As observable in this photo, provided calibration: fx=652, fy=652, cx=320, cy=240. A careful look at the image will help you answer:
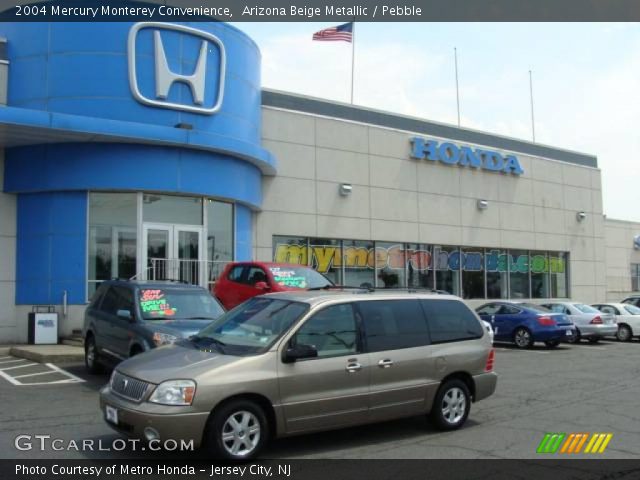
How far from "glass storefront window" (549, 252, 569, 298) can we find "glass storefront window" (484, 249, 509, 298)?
363cm

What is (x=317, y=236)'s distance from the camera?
22.9m

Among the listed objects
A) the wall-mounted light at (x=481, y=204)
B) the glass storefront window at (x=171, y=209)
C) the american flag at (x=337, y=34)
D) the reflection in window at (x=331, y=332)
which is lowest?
the reflection in window at (x=331, y=332)

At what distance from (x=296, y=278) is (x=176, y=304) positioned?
3669 millimetres

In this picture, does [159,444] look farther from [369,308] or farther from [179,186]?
[179,186]

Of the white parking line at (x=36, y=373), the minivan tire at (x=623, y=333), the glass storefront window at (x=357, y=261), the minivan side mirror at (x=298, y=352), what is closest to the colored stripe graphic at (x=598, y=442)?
the minivan side mirror at (x=298, y=352)

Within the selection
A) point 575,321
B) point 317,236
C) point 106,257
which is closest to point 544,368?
point 575,321

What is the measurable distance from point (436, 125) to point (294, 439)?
70.8 feet

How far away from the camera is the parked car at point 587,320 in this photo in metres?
21.6

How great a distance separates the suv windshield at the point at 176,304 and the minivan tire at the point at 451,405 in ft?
14.8

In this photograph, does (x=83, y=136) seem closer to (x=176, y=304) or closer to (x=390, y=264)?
(x=176, y=304)

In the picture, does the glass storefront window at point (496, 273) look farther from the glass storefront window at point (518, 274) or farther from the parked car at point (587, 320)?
the parked car at point (587, 320)

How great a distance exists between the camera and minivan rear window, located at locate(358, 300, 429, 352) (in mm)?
7648

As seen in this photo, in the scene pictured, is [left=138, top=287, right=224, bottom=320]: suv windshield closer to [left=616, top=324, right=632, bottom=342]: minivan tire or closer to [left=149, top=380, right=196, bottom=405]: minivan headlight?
[left=149, top=380, right=196, bottom=405]: minivan headlight

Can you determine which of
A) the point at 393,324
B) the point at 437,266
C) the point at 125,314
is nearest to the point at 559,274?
the point at 437,266
